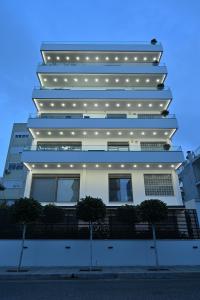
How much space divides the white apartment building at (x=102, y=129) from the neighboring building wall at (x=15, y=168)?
15196mm

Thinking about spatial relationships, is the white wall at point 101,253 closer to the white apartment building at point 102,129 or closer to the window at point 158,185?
the white apartment building at point 102,129

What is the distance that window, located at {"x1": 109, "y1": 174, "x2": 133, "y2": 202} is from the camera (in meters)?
23.8

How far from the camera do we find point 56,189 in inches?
952

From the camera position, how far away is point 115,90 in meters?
29.0

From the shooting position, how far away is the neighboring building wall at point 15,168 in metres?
42.0

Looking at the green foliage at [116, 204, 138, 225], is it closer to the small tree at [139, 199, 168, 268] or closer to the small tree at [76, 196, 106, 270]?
the small tree at [139, 199, 168, 268]

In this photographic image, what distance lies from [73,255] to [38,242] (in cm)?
259

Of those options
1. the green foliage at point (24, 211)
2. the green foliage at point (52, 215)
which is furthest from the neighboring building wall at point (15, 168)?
the green foliage at point (24, 211)

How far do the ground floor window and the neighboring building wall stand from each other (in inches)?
664

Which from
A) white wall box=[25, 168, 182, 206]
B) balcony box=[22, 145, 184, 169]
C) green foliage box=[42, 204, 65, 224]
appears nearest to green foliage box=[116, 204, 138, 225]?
green foliage box=[42, 204, 65, 224]

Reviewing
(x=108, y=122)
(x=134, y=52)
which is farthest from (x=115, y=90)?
(x=134, y=52)
